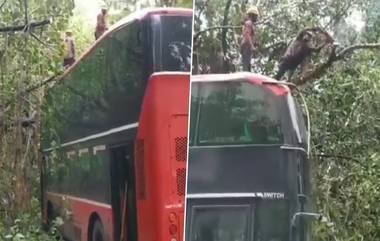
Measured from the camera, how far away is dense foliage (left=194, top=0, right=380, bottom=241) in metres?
1.11

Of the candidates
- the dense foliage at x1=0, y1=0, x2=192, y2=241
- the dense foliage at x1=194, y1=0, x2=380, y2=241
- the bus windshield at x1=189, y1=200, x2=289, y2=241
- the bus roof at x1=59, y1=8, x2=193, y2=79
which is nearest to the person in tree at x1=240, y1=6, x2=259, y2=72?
the dense foliage at x1=194, y1=0, x2=380, y2=241

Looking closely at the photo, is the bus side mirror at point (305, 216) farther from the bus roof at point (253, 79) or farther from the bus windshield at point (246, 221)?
the bus roof at point (253, 79)

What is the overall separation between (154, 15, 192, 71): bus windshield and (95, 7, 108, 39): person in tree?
190mm

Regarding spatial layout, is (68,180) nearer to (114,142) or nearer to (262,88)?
(114,142)

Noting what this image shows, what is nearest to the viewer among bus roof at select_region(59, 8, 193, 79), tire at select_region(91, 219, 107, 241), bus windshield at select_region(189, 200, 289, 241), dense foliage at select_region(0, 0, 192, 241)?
bus windshield at select_region(189, 200, 289, 241)

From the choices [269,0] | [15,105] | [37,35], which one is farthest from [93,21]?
[269,0]

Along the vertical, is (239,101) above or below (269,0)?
below

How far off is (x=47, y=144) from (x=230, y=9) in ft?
1.83

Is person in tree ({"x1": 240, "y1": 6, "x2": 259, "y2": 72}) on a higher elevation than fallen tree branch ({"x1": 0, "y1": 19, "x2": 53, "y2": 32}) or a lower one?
lower

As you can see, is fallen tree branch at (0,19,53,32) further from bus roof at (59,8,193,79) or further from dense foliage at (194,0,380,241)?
dense foliage at (194,0,380,241)

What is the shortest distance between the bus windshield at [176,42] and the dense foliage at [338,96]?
5 centimetres

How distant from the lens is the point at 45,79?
4.73 ft

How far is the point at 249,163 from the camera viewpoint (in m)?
1.08

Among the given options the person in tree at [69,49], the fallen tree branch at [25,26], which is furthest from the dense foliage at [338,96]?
the fallen tree branch at [25,26]
